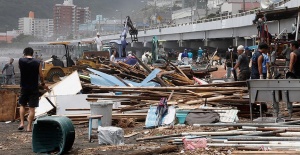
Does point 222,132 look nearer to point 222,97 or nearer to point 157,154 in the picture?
point 157,154

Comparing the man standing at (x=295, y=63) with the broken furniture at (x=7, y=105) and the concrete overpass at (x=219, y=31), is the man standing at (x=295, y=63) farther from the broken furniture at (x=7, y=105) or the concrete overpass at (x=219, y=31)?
the concrete overpass at (x=219, y=31)

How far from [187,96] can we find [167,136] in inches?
163

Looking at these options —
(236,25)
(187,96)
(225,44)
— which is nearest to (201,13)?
(225,44)

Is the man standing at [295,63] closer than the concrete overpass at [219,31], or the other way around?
the man standing at [295,63]

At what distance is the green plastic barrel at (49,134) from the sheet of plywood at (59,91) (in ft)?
11.8

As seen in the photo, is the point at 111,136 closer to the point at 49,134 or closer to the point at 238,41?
the point at 49,134

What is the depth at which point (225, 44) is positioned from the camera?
221 ft

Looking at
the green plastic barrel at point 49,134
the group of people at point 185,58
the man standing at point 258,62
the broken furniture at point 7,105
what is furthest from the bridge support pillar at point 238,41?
the green plastic barrel at point 49,134

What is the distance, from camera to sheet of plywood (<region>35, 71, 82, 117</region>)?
45.2 feet

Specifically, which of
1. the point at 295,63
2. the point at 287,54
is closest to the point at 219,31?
the point at 287,54

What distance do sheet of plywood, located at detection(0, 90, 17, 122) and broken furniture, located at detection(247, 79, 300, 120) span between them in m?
5.87

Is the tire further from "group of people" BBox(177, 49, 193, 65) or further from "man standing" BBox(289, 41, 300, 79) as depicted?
"man standing" BBox(289, 41, 300, 79)

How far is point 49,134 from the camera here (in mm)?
10070

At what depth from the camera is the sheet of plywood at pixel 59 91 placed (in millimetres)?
13766
